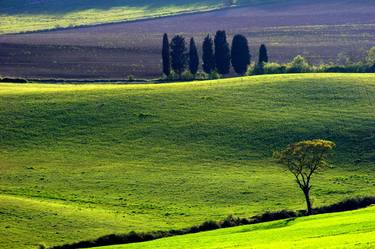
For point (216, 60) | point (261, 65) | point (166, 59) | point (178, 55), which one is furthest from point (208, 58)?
point (261, 65)

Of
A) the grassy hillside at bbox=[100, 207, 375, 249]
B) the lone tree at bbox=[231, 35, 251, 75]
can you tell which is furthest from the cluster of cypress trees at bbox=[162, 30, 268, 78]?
the grassy hillside at bbox=[100, 207, 375, 249]

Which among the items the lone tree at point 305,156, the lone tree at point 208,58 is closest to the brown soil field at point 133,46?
the lone tree at point 208,58

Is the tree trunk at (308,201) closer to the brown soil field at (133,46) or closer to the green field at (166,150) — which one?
the green field at (166,150)

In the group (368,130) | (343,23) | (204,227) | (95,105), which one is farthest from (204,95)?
(343,23)

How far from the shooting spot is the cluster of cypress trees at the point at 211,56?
124 metres

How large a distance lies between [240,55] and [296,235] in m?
77.9

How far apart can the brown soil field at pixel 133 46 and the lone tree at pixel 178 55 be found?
14.2 feet

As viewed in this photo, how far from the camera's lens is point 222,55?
12469 centimetres

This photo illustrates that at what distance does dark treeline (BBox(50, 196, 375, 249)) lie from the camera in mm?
58634

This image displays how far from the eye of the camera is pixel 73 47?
6540 inches

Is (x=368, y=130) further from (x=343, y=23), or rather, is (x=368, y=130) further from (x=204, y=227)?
(x=343, y=23)

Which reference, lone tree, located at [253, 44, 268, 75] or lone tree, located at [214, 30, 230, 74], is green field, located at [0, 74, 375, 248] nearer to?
lone tree, located at [253, 44, 268, 75]

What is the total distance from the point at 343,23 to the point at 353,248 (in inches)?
6343

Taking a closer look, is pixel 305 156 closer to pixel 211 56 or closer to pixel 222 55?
pixel 222 55
